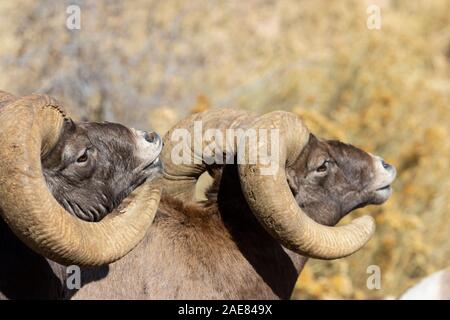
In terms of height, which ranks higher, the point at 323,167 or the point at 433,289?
the point at 323,167

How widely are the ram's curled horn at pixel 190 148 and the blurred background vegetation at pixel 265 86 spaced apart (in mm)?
1975

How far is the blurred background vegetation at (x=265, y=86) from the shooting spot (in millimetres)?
9695

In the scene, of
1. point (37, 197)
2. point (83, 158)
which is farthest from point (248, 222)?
point (37, 197)

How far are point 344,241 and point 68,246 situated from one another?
218 centimetres

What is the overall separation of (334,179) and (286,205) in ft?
2.66

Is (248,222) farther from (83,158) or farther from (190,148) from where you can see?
(83,158)

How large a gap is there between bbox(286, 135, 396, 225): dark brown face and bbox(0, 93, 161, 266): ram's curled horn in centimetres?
171

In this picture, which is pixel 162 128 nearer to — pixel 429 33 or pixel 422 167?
pixel 422 167

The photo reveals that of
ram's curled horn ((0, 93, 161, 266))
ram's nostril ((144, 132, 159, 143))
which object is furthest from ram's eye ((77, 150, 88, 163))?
ram's nostril ((144, 132, 159, 143))

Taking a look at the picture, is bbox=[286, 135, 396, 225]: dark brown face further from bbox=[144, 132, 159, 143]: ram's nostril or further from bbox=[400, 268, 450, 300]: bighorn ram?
bbox=[144, 132, 159, 143]: ram's nostril

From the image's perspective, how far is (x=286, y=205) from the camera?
5.88 m

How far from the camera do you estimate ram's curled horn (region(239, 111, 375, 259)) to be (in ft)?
19.1
